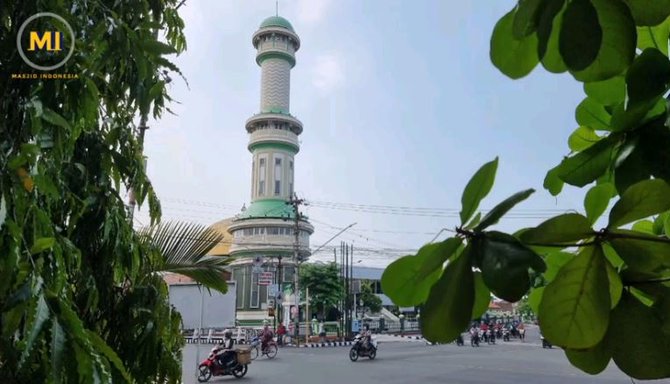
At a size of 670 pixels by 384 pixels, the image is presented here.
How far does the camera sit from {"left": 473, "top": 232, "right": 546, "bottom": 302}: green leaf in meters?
0.37

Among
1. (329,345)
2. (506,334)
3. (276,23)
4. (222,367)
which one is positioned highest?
(276,23)

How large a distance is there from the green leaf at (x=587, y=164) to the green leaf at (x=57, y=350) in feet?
2.62

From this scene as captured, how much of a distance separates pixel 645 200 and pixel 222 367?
907cm

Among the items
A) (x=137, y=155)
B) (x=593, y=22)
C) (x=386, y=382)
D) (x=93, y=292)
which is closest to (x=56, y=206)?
(x=93, y=292)

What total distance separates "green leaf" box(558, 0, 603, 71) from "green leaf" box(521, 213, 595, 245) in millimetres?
110

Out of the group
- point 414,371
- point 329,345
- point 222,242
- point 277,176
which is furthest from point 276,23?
point 222,242

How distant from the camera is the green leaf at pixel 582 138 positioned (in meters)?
0.61

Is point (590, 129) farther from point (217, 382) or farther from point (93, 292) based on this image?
point (217, 382)

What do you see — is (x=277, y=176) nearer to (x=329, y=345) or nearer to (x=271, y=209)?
(x=271, y=209)

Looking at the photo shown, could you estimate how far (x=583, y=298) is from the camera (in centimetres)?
40

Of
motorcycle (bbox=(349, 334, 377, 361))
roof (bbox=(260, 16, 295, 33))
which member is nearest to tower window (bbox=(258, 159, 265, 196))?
roof (bbox=(260, 16, 295, 33))

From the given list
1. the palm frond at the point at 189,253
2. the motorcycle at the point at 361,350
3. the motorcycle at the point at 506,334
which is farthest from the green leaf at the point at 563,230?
the motorcycle at the point at 506,334

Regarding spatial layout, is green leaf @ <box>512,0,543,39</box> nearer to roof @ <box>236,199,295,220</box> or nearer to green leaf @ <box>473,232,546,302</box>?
green leaf @ <box>473,232,546,302</box>

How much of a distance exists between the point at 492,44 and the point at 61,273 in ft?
3.34
